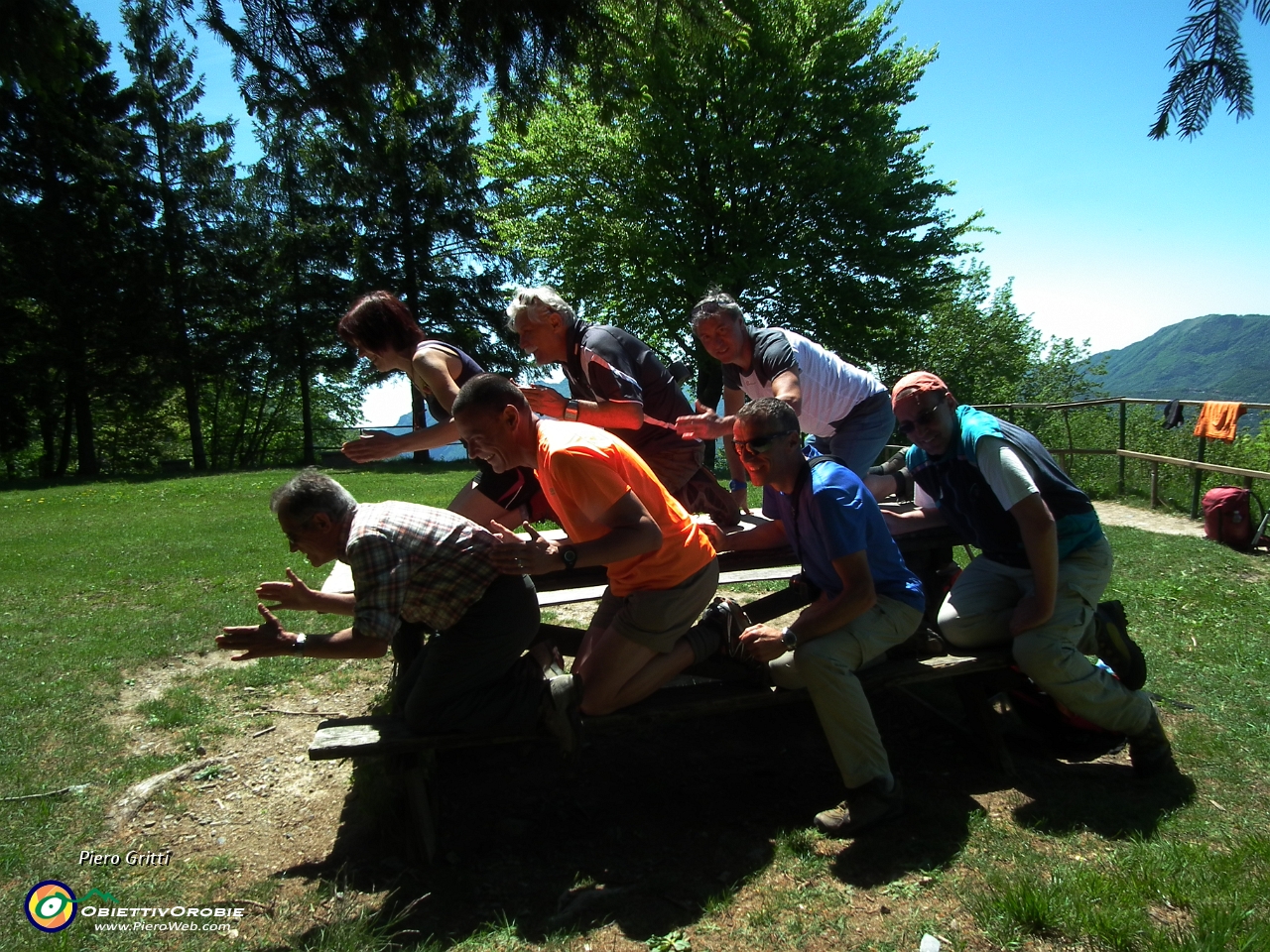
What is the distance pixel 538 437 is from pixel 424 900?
5.14 ft

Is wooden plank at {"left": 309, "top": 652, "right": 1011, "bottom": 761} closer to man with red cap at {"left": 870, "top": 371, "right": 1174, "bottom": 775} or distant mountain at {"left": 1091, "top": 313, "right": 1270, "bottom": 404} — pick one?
man with red cap at {"left": 870, "top": 371, "right": 1174, "bottom": 775}

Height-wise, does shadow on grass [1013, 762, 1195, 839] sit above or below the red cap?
below

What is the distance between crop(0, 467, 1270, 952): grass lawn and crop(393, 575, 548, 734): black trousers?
44cm

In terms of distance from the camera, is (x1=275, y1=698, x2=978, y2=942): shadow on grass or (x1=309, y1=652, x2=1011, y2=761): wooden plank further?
(x1=309, y1=652, x2=1011, y2=761): wooden plank

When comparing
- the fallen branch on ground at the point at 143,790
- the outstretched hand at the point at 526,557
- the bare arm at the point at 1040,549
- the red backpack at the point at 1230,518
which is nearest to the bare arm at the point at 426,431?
the outstretched hand at the point at 526,557

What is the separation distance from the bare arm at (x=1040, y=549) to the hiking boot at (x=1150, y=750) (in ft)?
1.95

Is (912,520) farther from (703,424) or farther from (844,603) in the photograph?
(844,603)

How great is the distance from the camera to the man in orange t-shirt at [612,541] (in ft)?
9.62

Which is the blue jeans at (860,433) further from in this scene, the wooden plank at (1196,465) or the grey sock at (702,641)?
the wooden plank at (1196,465)

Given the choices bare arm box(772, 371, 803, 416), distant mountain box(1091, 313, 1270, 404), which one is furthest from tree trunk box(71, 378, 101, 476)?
distant mountain box(1091, 313, 1270, 404)

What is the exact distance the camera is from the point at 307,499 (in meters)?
2.80

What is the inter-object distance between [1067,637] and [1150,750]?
1.83 ft

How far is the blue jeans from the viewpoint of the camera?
4.38 metres

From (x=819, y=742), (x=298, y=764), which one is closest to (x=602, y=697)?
(x=819, y=742)
